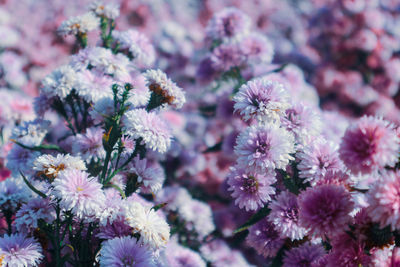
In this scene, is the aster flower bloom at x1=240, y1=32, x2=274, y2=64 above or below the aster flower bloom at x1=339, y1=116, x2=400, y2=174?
below

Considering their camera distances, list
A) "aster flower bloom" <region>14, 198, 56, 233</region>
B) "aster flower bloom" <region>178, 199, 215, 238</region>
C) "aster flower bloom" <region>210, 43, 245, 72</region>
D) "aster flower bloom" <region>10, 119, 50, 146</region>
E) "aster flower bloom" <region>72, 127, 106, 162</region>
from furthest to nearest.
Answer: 1. "aster flower bloom" <region>210, 43, 245, 72</region>
2. "aster flower bloom" <region>178, 199, 215, 238</region>
3. "aster flower bloom" <region>10, 119, 50, 146</region>
4. "aster flower bloom" <region>72, 127, 106, 162</region>
5. "aster flower bloom" <region>14, 198, 56, 233</region>

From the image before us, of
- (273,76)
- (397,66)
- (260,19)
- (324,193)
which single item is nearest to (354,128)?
(324,193)

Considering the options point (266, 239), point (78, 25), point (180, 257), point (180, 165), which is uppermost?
point (78, 25)

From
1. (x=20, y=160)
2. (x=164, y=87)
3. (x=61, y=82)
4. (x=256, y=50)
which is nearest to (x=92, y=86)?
(x=61, y=82)

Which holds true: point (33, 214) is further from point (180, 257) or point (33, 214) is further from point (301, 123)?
point (301, 123)

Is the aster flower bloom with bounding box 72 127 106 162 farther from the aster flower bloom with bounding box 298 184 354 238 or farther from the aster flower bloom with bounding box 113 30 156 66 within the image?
the aster flower bloom with bounding box 298 184 354 238

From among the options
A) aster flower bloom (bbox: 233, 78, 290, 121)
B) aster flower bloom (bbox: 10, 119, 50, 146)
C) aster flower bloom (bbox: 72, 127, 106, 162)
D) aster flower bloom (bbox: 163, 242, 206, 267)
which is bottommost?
aster flower bloom (bbox: 163, 242, 206, 267)

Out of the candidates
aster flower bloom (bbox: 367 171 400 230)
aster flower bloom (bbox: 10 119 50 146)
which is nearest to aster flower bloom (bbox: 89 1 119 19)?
aster flower bloom (bbox: 10 119 50 146)
